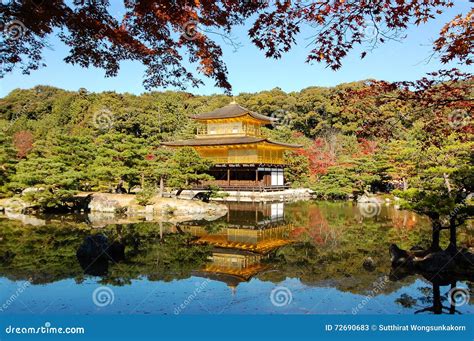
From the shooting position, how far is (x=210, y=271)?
7543 millimetres

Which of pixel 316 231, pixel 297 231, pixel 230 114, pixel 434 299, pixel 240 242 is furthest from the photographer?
pixel 230 114

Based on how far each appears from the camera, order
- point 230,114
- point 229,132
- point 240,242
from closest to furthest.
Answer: point 240,242
point 230,114
point 229,132

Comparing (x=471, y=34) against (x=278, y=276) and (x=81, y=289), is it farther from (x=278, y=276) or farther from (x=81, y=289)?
(x=81, y=289)

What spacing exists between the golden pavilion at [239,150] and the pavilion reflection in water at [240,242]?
10.9m

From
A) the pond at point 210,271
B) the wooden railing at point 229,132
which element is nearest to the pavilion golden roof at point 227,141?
the wooden railing at point 229,132

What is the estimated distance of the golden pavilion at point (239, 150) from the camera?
2750 cm

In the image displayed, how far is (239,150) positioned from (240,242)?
59.6 feet

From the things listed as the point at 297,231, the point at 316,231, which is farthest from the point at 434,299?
the point at 297,231

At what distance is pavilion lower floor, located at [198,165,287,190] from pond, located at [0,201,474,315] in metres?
14.5

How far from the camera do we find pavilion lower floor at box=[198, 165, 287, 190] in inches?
1077

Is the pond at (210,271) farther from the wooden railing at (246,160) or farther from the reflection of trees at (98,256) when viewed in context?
the wooden railing at (246,160)

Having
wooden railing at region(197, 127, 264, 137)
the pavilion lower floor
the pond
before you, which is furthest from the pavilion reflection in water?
wooden railing at region(197, 127, 264, 137)

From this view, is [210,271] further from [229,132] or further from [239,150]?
[229,132]

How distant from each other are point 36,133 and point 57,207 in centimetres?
2026
